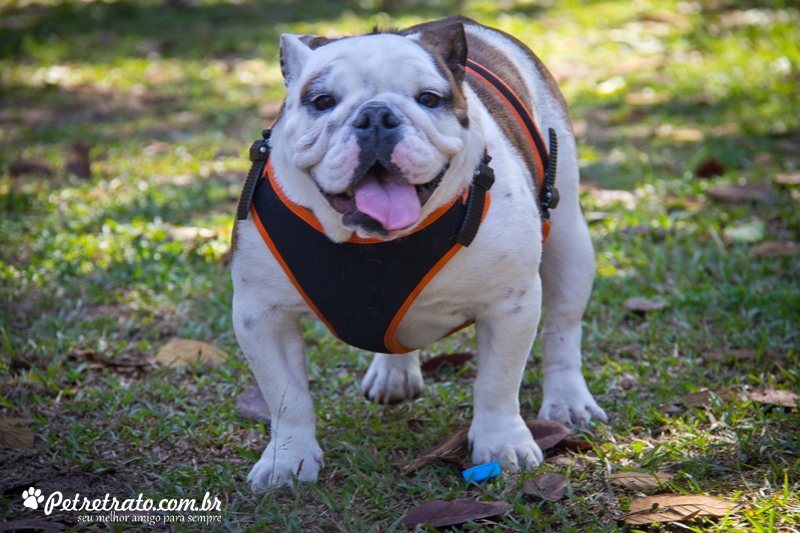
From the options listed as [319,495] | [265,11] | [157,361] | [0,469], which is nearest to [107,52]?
[265,11]

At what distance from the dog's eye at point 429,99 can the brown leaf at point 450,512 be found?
47.6 inches

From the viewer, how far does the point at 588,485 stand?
7.51ft

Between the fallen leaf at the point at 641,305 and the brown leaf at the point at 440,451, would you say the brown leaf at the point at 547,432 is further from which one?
the fallen leaf at the point at 641,305

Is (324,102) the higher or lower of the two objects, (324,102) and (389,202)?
the higher

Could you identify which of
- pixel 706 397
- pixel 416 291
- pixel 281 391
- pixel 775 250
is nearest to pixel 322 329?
pixel 281 391

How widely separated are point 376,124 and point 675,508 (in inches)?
55.3

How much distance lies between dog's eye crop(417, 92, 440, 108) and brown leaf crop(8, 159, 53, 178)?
4164mm

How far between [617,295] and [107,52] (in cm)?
734

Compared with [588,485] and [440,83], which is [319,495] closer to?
[588,485]

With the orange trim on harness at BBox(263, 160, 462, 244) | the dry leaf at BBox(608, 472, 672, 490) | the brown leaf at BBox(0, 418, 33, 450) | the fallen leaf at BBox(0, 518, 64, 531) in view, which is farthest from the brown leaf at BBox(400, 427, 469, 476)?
the brown leaf at BBox(0, 418, 33, 450)

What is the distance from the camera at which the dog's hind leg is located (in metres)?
2.88

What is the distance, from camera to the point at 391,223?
1.97 m

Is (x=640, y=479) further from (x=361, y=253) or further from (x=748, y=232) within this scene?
(x=748, y=232)

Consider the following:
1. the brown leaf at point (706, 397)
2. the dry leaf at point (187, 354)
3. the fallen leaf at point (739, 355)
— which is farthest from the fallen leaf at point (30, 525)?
the fallen leaf at point (739, 355)
